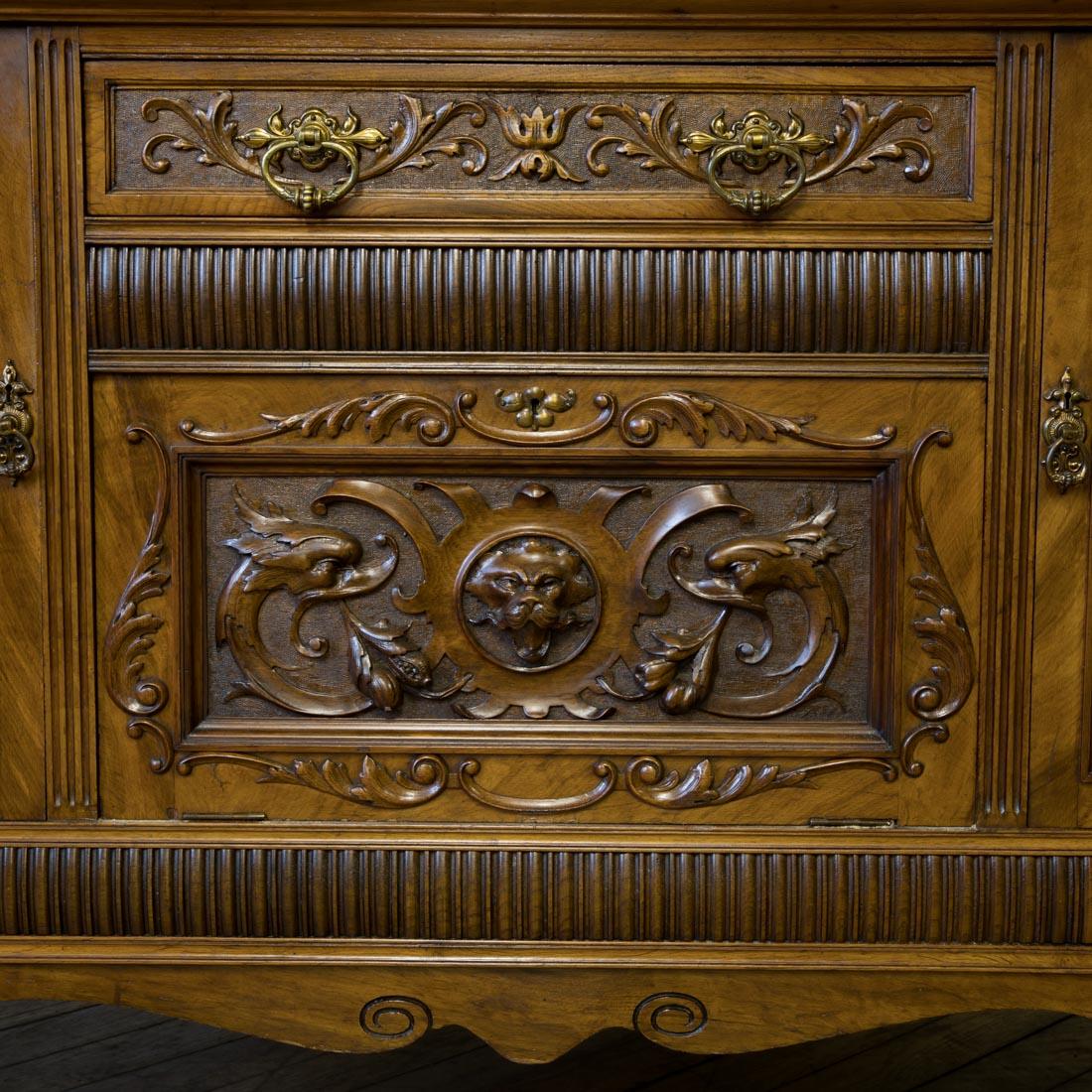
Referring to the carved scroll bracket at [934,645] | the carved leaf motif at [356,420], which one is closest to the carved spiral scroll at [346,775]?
the carved leaf motif at [356,420]

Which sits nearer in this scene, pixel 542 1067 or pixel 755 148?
pixel 755 148

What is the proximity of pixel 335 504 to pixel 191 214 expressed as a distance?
21 cm

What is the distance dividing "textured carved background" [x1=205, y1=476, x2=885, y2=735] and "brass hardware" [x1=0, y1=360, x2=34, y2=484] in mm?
116

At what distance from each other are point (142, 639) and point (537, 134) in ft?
1.37

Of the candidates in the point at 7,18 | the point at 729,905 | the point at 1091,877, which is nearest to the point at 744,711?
the point at 729,905

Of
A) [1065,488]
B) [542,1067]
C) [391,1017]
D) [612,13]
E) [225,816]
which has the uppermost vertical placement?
[612,13]

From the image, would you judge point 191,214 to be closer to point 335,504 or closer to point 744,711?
point 335,504

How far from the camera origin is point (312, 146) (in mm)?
742

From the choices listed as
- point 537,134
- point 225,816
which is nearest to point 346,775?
point 225,816

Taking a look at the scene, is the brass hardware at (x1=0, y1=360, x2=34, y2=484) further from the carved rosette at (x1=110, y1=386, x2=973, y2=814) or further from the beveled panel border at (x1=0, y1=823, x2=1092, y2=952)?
the beveled panel border at (x1=0, y1=823, x2=1092, y2=952)

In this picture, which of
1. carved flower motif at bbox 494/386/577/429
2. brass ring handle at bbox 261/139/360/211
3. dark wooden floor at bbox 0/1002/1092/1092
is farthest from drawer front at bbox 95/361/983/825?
dark wooden floor at bbox 0/1002/1092/1092

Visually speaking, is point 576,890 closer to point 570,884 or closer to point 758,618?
point 570,884

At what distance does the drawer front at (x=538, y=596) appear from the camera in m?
0.77

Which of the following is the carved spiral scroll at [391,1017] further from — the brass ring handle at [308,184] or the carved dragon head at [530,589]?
the brass ring handle at [308,184]
